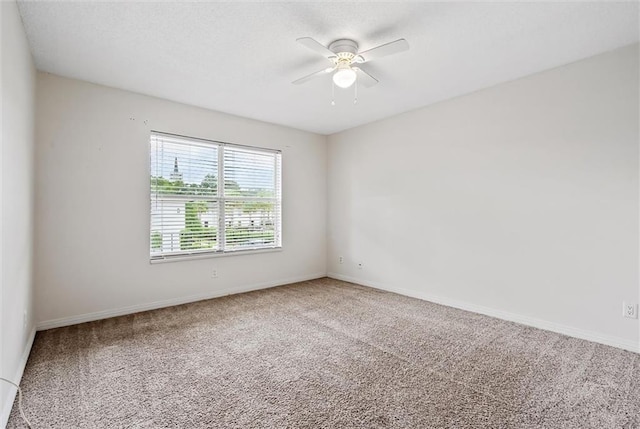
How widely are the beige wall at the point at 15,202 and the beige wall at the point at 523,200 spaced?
3.92m

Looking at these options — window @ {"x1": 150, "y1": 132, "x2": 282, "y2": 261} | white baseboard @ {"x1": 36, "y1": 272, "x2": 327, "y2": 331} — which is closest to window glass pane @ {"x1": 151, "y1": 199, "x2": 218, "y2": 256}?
window @ {"x1": 150, "y1": 132, "x2": 282, "y2": 261}

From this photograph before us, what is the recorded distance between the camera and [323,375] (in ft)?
7.34

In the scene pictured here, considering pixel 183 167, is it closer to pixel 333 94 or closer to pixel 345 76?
pixel 333 94

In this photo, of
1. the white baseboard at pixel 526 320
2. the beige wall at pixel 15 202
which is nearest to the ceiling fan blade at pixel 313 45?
the beige wall at pixel 15 202

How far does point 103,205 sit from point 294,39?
2.68 meters

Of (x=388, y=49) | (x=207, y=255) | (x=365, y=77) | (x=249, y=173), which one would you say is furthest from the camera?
(x=249, y=173)

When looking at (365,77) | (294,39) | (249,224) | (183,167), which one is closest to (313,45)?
(294,39)

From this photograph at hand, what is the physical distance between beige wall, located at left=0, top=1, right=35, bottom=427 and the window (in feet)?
4.06

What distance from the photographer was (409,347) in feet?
8.89

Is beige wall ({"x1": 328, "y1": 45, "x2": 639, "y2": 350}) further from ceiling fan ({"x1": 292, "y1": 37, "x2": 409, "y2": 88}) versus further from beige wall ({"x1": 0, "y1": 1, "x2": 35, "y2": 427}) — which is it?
beige wall ({"x1": 0, "y1": 1, "x2": 35, "y2": 427})

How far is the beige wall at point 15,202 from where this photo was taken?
1826mm

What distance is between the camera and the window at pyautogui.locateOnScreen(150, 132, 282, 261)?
385 cm

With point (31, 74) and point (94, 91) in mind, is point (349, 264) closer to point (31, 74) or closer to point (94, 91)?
point (94, 91)

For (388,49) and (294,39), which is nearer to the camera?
(388,49)
